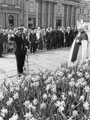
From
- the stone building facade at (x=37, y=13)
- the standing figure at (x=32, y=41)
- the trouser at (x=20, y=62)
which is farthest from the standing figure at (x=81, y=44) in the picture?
the stone building facade at (x=37, y=13)

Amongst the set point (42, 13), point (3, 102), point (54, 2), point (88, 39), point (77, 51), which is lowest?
point (3, 102)

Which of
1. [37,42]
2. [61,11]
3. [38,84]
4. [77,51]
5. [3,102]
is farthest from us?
[61,11]

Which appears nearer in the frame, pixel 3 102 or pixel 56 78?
pixel 3 102

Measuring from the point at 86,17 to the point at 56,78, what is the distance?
4800 centimetres

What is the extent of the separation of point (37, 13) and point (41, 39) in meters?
21.1

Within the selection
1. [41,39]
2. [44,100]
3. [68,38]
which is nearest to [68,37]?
[68,38]

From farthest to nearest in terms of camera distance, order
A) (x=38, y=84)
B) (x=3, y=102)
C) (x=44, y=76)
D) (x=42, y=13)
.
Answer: (x=42, y=13)
(x=44, y=76)
(x=38, y=84)
(x=3, y=102)

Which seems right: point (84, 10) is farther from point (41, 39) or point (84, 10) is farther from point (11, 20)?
point (41, 39)

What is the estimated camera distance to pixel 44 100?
2.44 m

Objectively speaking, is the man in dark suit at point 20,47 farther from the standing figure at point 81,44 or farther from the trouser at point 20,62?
the standing figure at point 81,44

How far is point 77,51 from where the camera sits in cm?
609

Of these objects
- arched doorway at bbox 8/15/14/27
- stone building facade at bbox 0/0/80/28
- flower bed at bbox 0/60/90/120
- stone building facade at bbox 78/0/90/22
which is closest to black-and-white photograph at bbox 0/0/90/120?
flower bed at bbox 0/60/90/120

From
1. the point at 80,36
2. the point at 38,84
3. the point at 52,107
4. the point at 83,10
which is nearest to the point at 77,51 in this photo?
the point at 80,36

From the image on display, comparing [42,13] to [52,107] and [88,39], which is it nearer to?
[88,39]
